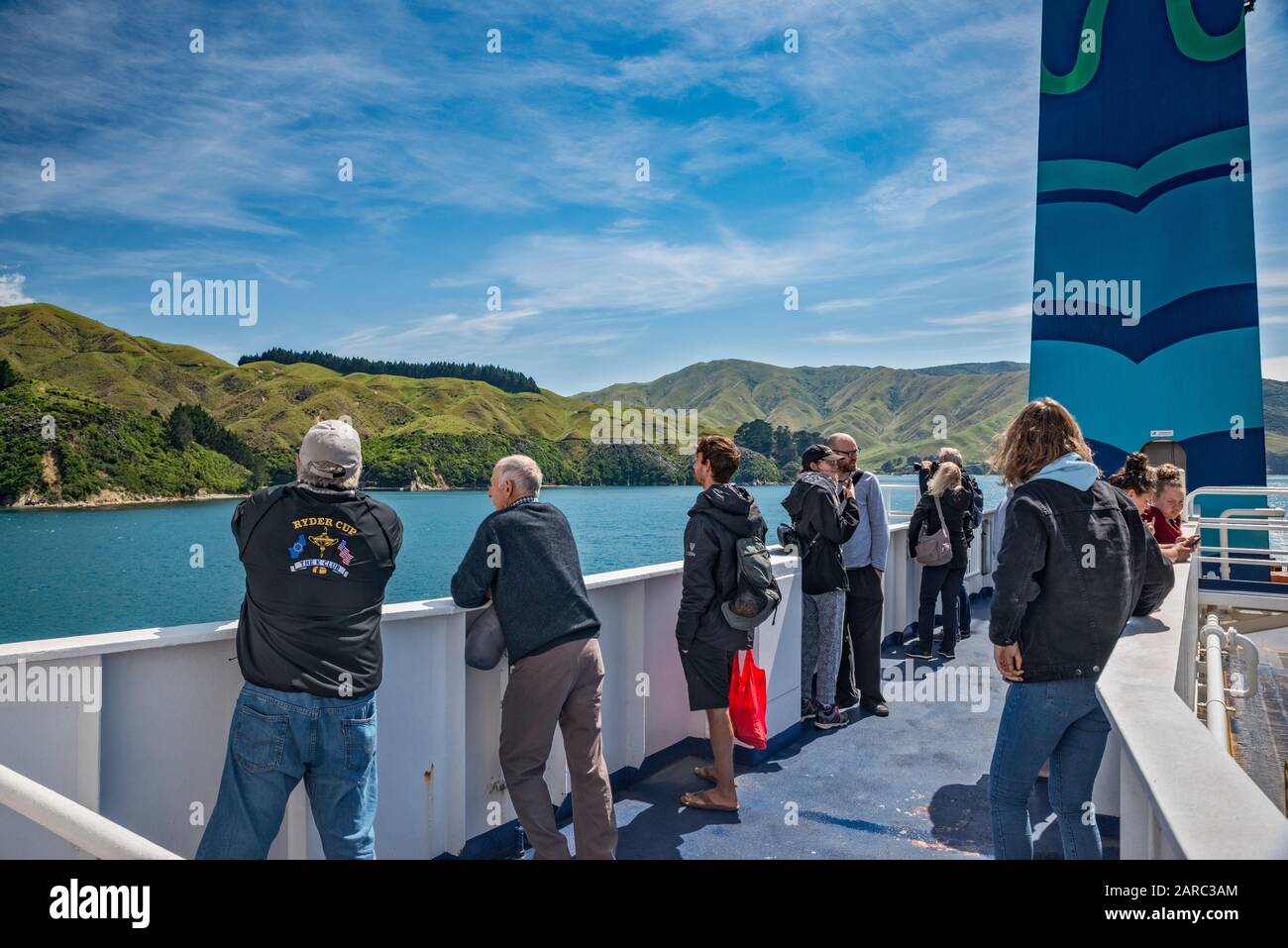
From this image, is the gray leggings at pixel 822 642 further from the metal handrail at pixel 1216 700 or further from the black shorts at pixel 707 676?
the metal handrail at pixel 1216 700

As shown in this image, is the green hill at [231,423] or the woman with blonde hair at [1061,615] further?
the green hill at [231,423]

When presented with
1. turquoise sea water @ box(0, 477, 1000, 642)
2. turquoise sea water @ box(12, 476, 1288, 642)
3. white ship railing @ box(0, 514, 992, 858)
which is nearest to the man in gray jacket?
white ship railing @ box(0, 514, 992, 858)

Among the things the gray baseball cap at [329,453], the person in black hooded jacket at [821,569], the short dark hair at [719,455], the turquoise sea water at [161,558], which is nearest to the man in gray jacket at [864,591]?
the person in black hooded jacket at [821,569]

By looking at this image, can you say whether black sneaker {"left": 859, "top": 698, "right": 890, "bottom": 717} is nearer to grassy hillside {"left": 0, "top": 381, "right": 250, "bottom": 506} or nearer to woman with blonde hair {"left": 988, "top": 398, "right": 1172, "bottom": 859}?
woman with blonde hair {"left": 988, "top": 398, "right": 1172, "bottom": 859}

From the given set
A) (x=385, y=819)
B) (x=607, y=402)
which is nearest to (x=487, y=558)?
(x=385, y=819)

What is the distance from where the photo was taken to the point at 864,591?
535cm

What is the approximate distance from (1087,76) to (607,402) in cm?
15350

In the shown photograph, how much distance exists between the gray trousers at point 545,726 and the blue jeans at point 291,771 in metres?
0.61

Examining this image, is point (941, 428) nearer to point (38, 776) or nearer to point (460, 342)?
point (38, 776)

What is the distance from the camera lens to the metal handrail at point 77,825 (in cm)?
123

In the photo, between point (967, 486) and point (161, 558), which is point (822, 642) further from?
point (161, 558)

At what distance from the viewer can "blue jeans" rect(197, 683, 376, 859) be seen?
A: 89.7 inches

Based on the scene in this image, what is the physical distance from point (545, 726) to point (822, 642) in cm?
257
